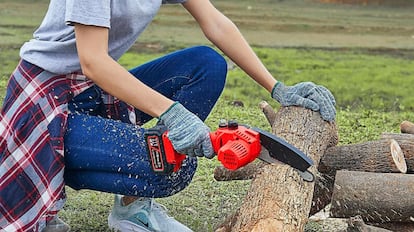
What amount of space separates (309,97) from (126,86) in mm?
885

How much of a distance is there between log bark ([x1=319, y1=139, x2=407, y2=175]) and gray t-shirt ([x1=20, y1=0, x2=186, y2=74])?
955 millimetres

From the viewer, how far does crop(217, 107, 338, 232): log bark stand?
2459 millimetres

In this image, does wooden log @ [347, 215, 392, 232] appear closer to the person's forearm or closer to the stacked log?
the stacked log

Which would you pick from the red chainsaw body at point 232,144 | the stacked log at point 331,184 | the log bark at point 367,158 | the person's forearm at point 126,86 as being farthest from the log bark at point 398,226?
the person's forearm at point 126,86

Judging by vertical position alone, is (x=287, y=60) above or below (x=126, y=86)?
below

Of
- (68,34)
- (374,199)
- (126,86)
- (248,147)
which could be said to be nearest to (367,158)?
(374,199)

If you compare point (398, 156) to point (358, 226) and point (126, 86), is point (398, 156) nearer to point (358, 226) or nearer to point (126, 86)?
point (358, 226)

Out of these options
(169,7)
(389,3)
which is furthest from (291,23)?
(389,3)

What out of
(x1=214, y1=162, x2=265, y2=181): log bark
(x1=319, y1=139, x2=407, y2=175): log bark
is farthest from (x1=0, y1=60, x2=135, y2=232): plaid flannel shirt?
(x1=319, y1=139, x2=407, y2=175): log bark

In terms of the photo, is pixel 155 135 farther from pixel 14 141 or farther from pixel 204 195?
pixel 204 195

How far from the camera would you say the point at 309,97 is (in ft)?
9.86

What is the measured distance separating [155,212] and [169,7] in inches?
594

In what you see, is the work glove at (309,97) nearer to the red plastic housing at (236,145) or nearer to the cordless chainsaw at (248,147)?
the cordless chainsaw at (248,147)

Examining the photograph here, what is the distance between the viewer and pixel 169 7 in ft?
58.2
